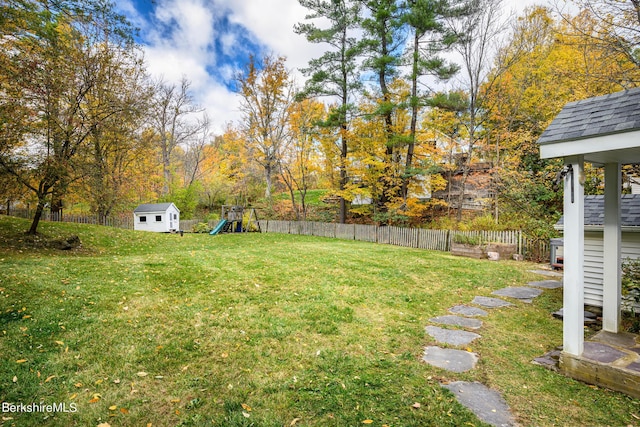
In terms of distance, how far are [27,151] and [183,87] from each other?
21.0m

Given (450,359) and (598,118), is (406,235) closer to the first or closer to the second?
(450,359)

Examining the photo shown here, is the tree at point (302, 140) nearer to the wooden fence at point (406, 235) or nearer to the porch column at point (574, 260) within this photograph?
the wooden fence at point (406, 235)

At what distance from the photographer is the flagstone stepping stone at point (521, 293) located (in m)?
6.57

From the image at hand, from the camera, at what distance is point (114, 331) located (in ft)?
13.9

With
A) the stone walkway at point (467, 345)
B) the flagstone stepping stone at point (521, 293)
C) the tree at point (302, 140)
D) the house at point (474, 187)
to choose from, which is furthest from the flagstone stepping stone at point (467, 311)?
the tree at point (302, 140)

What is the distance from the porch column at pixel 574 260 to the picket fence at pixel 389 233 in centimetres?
914

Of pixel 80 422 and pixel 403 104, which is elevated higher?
pixel 403 104

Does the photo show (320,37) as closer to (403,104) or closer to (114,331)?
(403,104)

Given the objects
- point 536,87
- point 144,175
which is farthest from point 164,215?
point 536,87

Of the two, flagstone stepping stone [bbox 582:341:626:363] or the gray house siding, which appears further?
the gray house siding

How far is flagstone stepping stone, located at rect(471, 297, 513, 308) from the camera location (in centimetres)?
606

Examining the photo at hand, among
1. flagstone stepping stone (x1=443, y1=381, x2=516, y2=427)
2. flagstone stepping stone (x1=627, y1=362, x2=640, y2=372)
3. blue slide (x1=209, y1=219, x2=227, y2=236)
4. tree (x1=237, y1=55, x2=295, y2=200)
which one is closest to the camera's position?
flagstone stepping stone (x1=443, y1=381, x2=516, y2=427)

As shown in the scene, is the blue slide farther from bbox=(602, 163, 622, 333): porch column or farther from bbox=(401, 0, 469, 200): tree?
bbox=(602, 163, 622, 333): porch column

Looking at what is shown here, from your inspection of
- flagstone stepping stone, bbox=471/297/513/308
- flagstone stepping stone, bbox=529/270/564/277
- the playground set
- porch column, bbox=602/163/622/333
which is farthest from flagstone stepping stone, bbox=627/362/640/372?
the playground set
